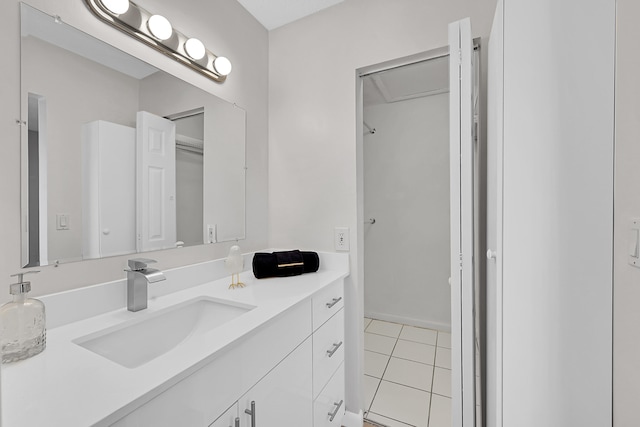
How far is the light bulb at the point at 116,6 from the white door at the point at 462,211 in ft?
3.92

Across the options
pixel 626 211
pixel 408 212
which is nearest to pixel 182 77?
pixel 626 211

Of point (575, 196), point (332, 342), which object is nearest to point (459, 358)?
point (332, 342)

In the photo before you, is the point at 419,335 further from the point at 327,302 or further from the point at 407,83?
the point at 407,83

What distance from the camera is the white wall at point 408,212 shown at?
2580mm

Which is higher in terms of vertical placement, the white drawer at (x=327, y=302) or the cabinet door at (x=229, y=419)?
the white drawer at (x=327, y=302)

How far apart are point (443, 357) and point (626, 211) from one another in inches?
74.3

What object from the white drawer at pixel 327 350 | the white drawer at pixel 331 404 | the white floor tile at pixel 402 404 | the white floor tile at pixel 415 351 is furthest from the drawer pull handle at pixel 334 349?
the white floor tile at pixel 415 351

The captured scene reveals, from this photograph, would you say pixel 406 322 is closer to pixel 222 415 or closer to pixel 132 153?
pixel 222 415

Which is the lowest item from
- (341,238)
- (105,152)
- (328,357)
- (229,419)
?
(328,357)

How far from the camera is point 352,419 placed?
152 centimetres

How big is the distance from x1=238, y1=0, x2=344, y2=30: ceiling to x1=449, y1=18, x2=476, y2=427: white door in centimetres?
85

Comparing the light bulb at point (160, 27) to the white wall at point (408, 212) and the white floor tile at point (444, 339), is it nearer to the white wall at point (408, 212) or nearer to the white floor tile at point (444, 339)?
the white wall at point (408, 212)

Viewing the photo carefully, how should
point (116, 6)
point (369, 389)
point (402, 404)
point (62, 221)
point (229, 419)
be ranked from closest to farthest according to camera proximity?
point (229, 419), point (62, 221), point (116, 6), point (402, 404), point (369, 389)

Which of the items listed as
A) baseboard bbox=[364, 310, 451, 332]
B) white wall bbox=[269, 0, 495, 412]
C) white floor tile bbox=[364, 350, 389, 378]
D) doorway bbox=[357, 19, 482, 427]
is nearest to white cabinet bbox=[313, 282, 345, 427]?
white wall bbox=[269, 0, 495, 412]
